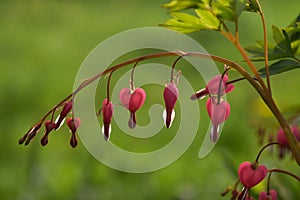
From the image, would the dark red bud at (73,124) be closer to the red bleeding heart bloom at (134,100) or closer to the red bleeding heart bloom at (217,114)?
the red bleeding heart bloom at (134,100)

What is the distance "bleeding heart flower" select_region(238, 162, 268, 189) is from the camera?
3.62 ft

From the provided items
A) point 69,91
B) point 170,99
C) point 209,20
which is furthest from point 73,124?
point 69,91

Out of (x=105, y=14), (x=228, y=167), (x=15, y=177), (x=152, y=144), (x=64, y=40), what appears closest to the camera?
(x=228, y=167)

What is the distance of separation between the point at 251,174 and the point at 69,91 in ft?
12.9

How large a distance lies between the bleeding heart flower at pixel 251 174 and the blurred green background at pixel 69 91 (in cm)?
81

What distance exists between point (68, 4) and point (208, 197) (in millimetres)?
5317

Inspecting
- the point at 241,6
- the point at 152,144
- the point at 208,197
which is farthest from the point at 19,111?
the point at 241,6

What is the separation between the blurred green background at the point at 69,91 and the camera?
2.76 m

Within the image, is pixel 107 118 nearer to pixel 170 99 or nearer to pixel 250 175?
pixel 170 99

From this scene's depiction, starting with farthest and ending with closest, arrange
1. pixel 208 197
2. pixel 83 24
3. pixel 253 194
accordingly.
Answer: pixel 83 24, pixel 208 197, pixel 253 194

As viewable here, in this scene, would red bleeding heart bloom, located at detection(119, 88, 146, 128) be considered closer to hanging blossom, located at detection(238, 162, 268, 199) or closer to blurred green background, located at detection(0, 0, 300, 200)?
hanging blossom, located at detection(238, 162, 268, 199)

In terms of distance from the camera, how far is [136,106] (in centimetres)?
117

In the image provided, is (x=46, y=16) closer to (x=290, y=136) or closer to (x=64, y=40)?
(x=64, y=40)

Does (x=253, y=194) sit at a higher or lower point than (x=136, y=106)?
A: lower
